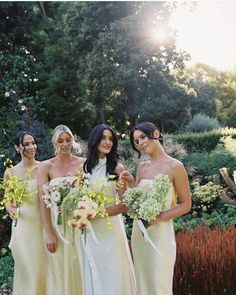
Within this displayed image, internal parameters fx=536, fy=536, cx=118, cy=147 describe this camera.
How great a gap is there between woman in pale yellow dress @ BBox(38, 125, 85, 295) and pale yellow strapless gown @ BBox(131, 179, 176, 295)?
89 centimetres

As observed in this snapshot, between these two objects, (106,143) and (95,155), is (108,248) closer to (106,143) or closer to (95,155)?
(95,155)

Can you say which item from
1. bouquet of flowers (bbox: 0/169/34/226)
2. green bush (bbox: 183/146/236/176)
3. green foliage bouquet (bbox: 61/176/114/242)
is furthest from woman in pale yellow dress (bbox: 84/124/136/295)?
green bush (bbox: 183/146/236/176)

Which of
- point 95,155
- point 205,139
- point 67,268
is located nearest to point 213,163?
point 205,139

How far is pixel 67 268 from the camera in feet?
17.7

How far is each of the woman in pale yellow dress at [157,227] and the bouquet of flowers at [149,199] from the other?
115mm

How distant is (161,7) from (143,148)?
21187 millimetres

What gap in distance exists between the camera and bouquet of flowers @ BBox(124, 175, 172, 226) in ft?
14.4

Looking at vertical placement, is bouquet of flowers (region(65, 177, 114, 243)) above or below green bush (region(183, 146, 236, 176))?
below

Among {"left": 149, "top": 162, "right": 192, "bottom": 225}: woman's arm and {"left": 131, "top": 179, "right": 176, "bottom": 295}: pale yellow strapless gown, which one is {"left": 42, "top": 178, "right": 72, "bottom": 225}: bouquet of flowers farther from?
{"left": 149, "top": 162, "right": 192, "bottom": 225}: woman's arm

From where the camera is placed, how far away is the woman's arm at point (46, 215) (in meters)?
5.29


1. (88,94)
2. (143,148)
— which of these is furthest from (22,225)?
(88,94)

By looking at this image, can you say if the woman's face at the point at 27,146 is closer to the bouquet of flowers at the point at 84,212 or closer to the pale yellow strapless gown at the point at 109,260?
the pale yellow strapless gown at the point at 109,260

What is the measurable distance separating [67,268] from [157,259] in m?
1.19

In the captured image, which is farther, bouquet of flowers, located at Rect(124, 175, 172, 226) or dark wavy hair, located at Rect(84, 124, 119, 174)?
dark wavy hair, located at Rect(84, 124, 119, 174)
